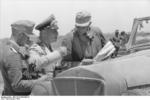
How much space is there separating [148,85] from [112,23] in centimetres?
350

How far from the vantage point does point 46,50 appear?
4.74 m

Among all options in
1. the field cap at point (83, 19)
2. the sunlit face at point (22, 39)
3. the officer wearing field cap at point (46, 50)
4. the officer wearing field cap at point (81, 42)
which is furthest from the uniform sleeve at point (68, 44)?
the sunlit face at point (22, 39)

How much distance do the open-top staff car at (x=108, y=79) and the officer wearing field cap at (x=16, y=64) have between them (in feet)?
1.08

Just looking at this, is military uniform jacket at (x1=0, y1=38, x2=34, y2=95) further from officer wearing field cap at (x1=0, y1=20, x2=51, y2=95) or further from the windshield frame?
the windshield frame

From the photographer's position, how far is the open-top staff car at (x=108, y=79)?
3.82 m

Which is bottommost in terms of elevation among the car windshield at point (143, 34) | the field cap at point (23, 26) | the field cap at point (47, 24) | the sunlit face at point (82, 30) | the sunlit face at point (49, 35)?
the car windshield at point (143, 34)

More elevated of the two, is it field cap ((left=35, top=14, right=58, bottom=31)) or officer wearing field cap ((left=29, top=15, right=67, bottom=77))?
field cap ((left=35, top=14, right=58, bottom=31))

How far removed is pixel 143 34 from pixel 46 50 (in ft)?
5.19

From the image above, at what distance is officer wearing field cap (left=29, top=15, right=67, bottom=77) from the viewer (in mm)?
4316

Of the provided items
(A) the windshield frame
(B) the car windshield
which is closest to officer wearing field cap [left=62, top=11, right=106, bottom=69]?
(A) the windshield frame

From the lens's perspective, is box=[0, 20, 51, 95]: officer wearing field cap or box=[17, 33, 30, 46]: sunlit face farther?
box=[17, 33, 30, 46]: sunlit face

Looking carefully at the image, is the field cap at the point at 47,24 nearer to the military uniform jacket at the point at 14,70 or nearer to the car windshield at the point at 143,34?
the military uniform jacket at the point at 14,70

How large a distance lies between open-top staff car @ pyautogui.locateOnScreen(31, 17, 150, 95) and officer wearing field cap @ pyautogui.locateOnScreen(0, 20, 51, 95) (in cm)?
33

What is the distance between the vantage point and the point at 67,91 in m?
4.05
